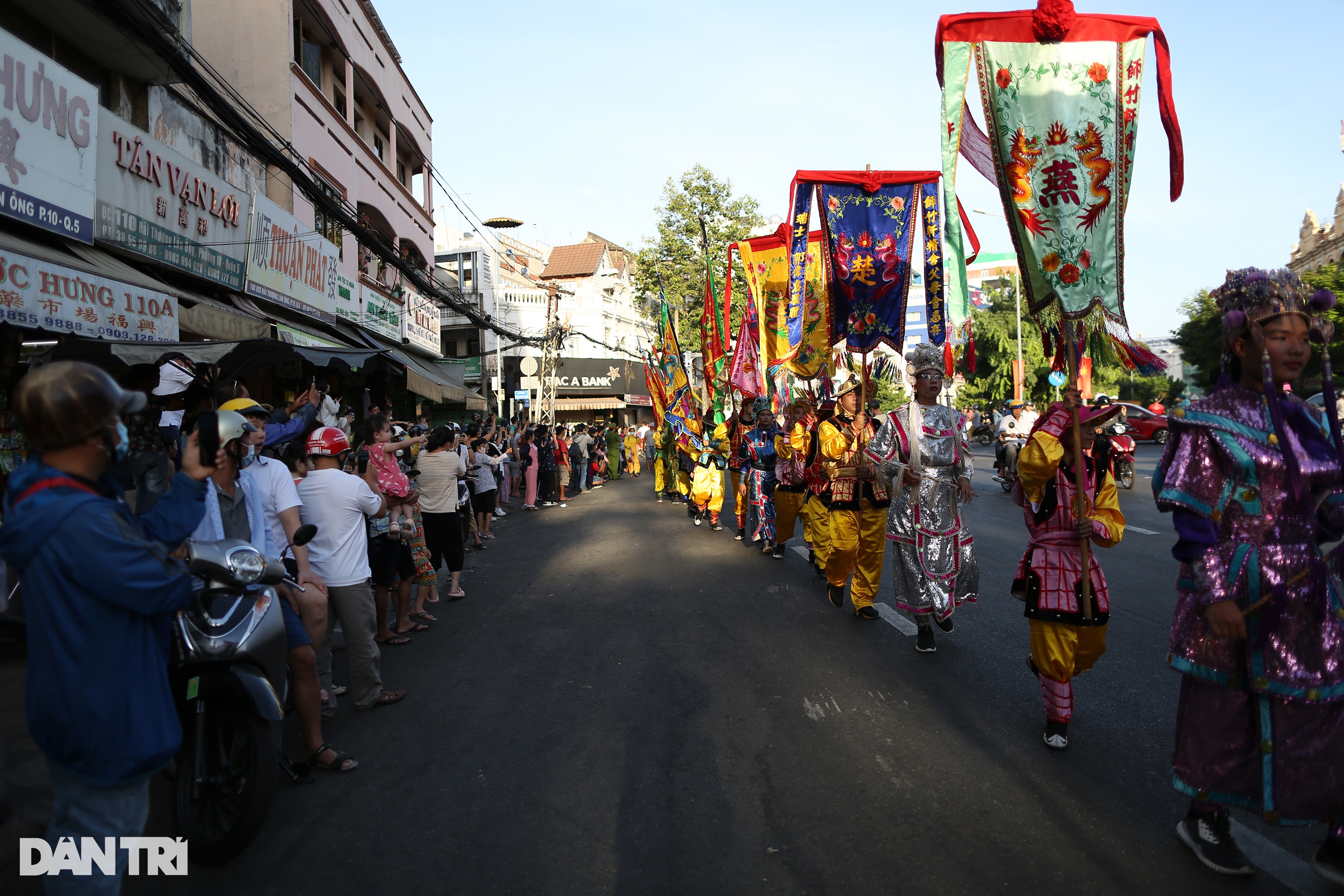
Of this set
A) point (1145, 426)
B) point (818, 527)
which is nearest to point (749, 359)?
point (818, 527)

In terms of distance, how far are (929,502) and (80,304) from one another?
23.8 feet

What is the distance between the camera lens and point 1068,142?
447cm

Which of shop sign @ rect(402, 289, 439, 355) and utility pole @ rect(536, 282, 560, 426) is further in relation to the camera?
utility pole @ rect(536, 282, 560, 426)

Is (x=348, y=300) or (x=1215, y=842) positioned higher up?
(x=348, y=300)

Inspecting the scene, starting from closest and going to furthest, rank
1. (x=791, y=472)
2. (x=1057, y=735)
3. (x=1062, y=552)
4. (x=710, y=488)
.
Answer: (x=1057, y=735) → (x=1062, y=552) → (x=791, y=472) → (x=710, y=488)

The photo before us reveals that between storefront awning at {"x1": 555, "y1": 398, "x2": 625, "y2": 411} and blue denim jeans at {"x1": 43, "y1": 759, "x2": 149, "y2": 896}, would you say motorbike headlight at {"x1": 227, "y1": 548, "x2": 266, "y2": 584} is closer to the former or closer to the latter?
blue denim jeans at {"x1": 43, "y1": 759, "x2": 149, "y2": 896}

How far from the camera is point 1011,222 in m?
4.50

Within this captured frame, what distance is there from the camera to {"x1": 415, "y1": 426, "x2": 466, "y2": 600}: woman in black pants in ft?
24.4

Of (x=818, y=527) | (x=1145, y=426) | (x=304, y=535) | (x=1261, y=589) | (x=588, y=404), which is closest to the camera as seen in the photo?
(x=1261, y=589)

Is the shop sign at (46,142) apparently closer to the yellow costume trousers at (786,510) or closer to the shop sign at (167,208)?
the shop sign at (167,208)

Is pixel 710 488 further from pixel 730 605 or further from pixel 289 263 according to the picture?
pixel 289 263

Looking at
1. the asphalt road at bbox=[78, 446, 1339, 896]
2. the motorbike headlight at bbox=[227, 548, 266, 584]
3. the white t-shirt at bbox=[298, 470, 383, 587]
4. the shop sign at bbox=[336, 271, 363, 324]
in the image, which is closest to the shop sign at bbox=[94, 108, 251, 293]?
the shop sign at bbox=[336, 271, 363, 324]

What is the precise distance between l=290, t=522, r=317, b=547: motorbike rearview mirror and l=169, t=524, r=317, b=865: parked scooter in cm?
47

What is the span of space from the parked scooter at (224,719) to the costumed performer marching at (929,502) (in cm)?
400
